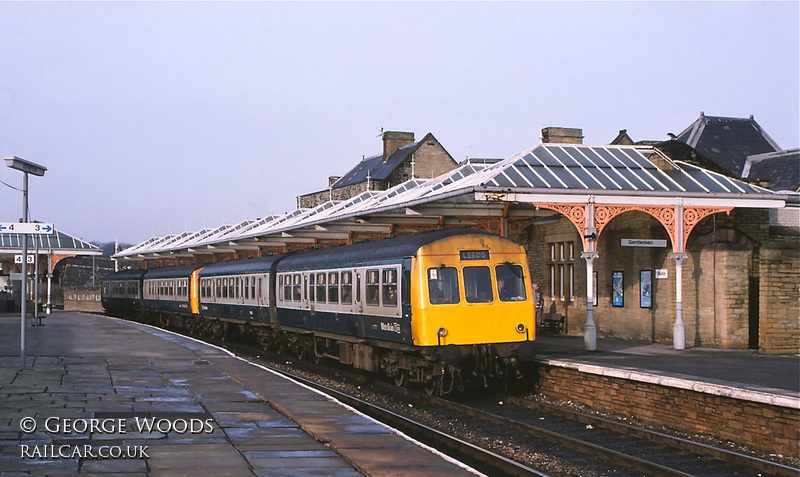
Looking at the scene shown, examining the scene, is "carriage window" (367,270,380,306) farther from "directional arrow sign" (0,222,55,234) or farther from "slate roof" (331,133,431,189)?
"slate roof" (331,133,431,189)

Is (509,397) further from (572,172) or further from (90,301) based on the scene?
(90,301)

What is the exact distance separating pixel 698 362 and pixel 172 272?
93.0ft

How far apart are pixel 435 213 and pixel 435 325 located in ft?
28.4

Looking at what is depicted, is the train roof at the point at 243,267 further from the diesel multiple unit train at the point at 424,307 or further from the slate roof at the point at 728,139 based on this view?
the slate roof at the point at 728,139

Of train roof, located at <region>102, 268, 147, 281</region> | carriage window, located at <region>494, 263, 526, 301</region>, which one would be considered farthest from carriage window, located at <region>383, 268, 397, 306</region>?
train roof, located at <region>102, 268, 147, 281</region>

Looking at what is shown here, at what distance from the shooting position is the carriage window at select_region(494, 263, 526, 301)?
49.3 ft

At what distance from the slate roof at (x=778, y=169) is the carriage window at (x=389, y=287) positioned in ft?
53.7

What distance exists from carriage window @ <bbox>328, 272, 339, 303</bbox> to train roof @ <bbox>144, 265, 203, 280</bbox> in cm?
1808

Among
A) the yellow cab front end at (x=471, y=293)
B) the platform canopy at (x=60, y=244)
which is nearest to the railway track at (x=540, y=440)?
the yellow cab front end at (x=471, y=293)

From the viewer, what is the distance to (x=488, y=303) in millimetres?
14852

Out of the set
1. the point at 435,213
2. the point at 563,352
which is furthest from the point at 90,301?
the point at 563,352

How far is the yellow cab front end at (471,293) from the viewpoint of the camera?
14453mm

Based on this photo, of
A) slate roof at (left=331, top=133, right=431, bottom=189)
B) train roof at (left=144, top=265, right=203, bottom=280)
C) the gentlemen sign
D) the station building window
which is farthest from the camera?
slate roof at (left=331, top=133, right=431, bottom=189)

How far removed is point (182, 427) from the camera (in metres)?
10.4
